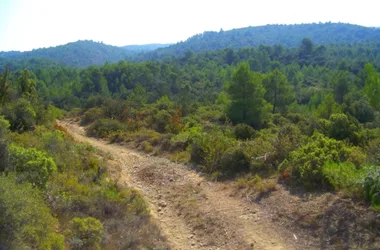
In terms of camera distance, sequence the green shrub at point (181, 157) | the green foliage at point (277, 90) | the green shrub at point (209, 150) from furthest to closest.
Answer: the green foliage at point (277, 90) → the green shrub at point (181, 157) → the green shrub at point (209, 150)

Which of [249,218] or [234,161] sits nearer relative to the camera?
[249,218]

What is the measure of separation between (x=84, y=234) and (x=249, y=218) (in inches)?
146

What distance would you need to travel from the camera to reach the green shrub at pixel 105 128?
59.0 feet

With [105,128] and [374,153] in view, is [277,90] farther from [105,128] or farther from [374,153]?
[374,153]

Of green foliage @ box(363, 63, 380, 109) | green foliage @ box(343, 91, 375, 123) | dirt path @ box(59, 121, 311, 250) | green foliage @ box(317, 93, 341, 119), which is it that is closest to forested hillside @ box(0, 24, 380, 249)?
dirt path @ box(59, 121, 311, 250)

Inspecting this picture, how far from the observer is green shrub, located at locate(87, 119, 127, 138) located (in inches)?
708

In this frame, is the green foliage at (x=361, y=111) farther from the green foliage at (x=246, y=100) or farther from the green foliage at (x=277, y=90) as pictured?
the green foliage at (x=277, y=90)

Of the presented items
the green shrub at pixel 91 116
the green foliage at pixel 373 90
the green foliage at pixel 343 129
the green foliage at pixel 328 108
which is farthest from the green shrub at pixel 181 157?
the green foliage at pixel 373 90

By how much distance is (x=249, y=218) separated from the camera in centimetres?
786

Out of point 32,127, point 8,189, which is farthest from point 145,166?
point 8,189

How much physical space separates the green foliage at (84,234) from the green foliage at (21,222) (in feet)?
2.00

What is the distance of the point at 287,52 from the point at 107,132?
293 feet

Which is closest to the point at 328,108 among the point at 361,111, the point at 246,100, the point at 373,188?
the point at 361,111

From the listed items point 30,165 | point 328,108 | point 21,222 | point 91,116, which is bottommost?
point 328,108
